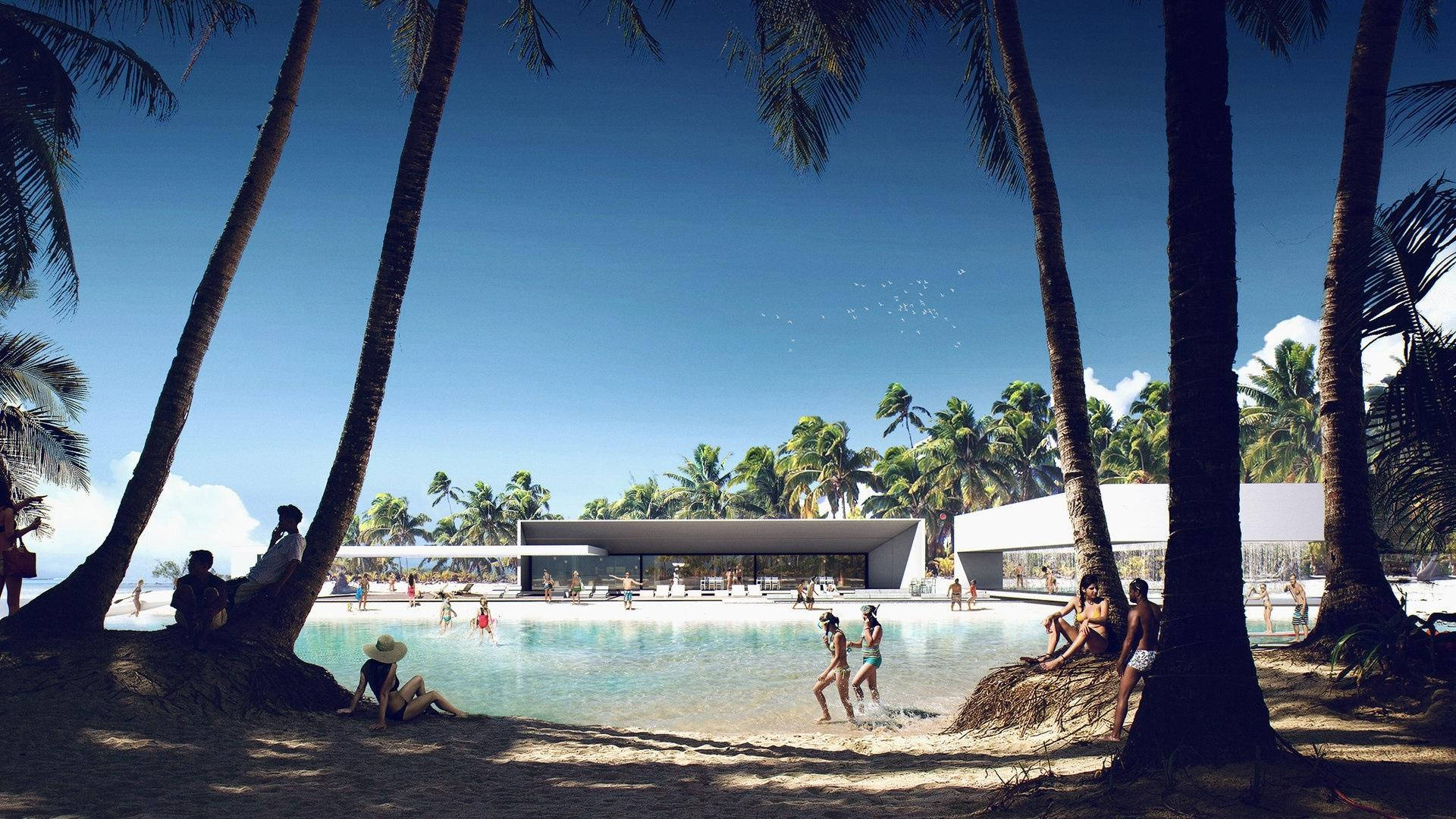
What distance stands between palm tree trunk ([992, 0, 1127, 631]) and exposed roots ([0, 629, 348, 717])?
816cm

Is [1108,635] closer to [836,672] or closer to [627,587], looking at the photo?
[836,672]

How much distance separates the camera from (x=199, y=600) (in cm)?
855

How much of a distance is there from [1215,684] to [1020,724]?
4.10 m

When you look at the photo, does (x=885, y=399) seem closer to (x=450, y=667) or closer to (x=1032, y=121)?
(x=450, y=667)

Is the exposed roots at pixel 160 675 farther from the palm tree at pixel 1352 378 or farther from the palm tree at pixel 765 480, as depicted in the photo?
the palm tree at pixel 765 480

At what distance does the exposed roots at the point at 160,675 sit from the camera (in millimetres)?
7461

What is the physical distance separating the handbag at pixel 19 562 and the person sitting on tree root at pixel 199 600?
156 cm

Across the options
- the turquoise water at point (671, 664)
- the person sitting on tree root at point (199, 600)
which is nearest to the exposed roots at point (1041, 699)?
the turquoise water at point (671, 664)

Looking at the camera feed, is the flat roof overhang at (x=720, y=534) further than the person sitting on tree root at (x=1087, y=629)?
Yes

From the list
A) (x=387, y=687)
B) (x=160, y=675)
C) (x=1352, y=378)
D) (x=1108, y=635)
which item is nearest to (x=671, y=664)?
(x=387, y=687)

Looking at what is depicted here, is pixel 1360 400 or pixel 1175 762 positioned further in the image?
pixel 1360 400

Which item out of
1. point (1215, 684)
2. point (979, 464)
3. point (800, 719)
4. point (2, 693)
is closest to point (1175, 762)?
point (1215, 684)

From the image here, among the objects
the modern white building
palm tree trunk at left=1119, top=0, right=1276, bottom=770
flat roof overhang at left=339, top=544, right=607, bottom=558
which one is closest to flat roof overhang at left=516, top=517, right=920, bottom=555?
flat roof overhang at left=339, top=544, right=607, bottom=558

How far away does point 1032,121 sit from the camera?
33.8 feet
